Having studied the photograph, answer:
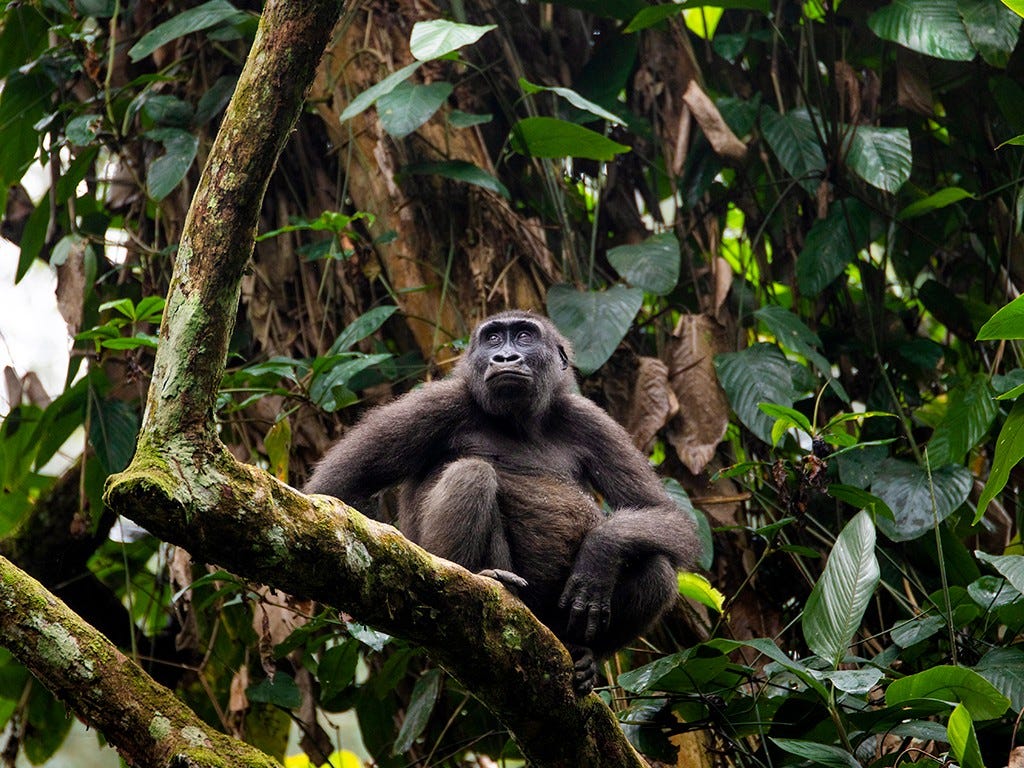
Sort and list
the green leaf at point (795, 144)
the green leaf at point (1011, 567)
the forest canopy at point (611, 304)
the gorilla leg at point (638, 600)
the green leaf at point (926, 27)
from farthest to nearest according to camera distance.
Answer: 1. the green leaf at point (795, 144)
2. the green leaf at point (926, 27)
3. the forest canopy at point (611, 304)
4. the green leaf at point (1011, 567)
5. the gorilla leg at point (638, 600)

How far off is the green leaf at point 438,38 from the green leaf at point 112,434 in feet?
10.1

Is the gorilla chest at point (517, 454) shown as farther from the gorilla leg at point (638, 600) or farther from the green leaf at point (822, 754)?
the green leaf at point (822, 754)

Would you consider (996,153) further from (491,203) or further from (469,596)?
(469,596)

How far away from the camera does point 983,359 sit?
831cm

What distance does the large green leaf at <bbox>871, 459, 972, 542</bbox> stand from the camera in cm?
695

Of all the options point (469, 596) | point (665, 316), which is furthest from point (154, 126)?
point (469, 596)

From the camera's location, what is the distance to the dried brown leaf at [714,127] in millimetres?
7641

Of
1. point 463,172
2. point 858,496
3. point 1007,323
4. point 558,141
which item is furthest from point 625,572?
point 463,172

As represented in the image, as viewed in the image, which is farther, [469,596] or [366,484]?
[366,484]

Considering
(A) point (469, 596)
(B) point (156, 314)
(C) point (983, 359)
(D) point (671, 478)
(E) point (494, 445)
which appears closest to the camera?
(A) point (469, 596)

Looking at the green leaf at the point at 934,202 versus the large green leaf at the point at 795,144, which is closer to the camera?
the green leaf at the point at 934,202

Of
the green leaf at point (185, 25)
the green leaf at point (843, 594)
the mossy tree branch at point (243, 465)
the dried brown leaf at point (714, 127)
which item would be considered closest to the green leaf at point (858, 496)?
the green leaf at point (843, 594)

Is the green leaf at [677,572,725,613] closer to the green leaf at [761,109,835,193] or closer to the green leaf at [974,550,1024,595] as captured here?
the green leaf at [974,550,1024,595]

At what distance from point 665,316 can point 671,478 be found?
143 cm
